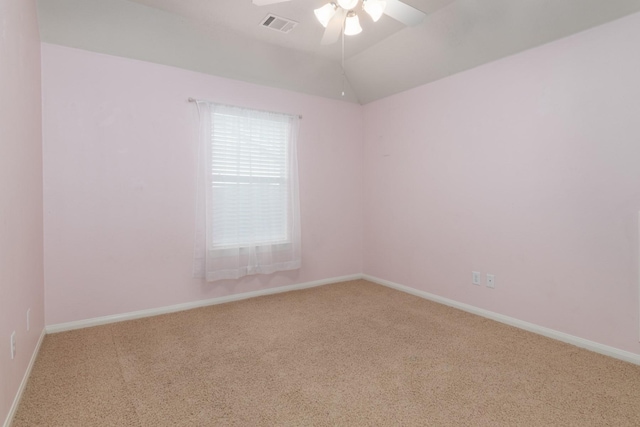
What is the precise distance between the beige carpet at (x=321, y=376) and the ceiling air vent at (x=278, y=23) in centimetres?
266

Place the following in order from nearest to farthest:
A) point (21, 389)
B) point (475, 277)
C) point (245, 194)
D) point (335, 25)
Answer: point (21, 389), point (335, 25), point (475, 277), point (245, 194)

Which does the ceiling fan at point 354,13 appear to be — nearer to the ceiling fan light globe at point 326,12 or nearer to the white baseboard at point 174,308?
the ceiling fan light globe at point 326,12

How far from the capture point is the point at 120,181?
305cm

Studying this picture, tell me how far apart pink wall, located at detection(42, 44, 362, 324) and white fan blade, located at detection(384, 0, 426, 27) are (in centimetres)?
190

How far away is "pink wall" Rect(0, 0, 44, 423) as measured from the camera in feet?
5.27

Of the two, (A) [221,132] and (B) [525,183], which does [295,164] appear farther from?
(B) [525,183]

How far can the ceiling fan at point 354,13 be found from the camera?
6.86 feet

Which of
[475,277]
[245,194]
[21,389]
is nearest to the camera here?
[21,389]

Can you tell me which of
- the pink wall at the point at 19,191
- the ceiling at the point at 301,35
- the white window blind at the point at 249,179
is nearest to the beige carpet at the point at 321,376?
the pink wall at the point at 19,191

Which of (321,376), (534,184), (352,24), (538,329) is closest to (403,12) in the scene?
(352,24)

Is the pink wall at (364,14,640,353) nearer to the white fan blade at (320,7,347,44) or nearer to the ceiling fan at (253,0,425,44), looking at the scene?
the ceiling fan at (253,0,425,44)

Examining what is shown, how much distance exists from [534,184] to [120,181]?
11.5ft

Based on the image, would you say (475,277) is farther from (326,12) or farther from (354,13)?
(326,12)

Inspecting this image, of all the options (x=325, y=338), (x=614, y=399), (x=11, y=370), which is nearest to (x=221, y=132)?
(x=325, y=338)
